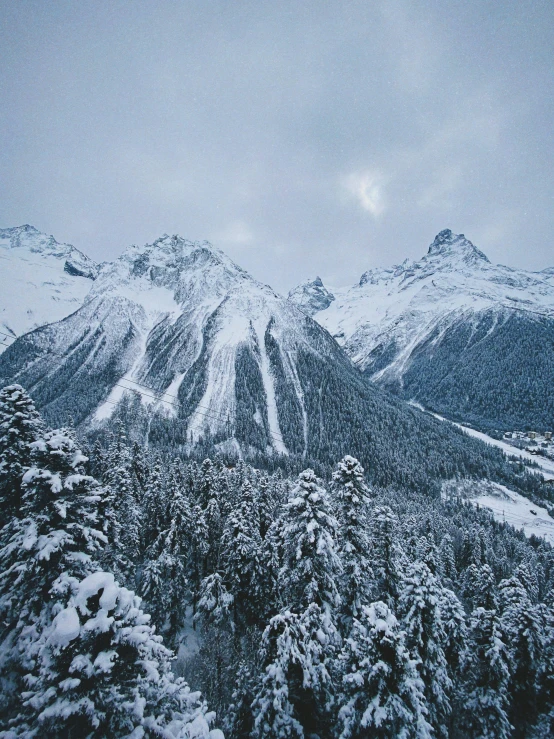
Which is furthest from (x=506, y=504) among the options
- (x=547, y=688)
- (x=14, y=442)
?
(x=14, y=442)

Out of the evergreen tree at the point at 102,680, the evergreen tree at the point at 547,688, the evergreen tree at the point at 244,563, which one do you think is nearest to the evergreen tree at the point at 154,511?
the evergreen tree at the point at 244,563

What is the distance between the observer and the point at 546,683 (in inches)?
→ 909

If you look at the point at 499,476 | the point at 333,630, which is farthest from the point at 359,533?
the point at 499,476

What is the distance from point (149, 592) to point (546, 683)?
3373 centimetres

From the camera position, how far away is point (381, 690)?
13.9 metres

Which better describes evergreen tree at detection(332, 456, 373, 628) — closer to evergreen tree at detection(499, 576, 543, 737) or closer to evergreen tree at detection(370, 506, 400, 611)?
evergreen tree at detection(370, 506, 400, 611)

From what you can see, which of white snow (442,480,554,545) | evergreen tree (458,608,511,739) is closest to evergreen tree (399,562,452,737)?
evergreen tree (458,608,511,739)

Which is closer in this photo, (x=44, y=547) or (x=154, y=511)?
(x=44, y=547)

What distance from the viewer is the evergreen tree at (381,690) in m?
13.3

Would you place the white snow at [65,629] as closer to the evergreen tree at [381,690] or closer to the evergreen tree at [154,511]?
the evergreen tree at [381,690]

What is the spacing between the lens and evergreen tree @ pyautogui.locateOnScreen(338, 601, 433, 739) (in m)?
13.3

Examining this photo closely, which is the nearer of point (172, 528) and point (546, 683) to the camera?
point (546, 683)

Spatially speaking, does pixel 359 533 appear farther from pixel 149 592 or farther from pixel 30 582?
pixel 149 592

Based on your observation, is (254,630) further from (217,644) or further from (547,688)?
(547,688)
